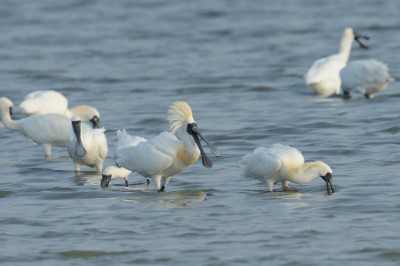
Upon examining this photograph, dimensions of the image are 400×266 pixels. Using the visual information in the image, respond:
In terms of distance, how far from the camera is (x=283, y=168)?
12.3m

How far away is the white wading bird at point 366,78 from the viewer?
19.6 meters

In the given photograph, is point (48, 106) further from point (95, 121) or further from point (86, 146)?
point (86, 146)

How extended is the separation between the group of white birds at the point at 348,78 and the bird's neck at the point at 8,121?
5.58 metres

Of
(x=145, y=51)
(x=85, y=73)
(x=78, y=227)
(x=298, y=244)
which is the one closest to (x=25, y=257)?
(x=78, y=227)

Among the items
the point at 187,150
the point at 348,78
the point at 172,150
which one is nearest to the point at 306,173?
the point at 187,150

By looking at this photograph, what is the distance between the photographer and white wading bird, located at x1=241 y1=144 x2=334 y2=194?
12.1m

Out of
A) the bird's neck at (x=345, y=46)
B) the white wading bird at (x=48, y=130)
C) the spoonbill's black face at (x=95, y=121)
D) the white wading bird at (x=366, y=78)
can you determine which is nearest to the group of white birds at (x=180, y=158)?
the white wading bird at (x=48, y=130)

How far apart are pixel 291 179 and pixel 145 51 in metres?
14.3

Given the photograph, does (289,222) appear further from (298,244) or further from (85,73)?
(85,73)

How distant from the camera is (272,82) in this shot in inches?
855

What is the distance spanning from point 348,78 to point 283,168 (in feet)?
25.4

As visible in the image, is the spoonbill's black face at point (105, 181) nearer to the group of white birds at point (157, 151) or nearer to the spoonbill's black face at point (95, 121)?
the group of white birds at point (157, 151)

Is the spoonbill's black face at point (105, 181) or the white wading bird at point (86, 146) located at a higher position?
the white wading bird at point (86, 146)

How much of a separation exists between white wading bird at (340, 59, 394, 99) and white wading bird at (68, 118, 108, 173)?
6.62m
